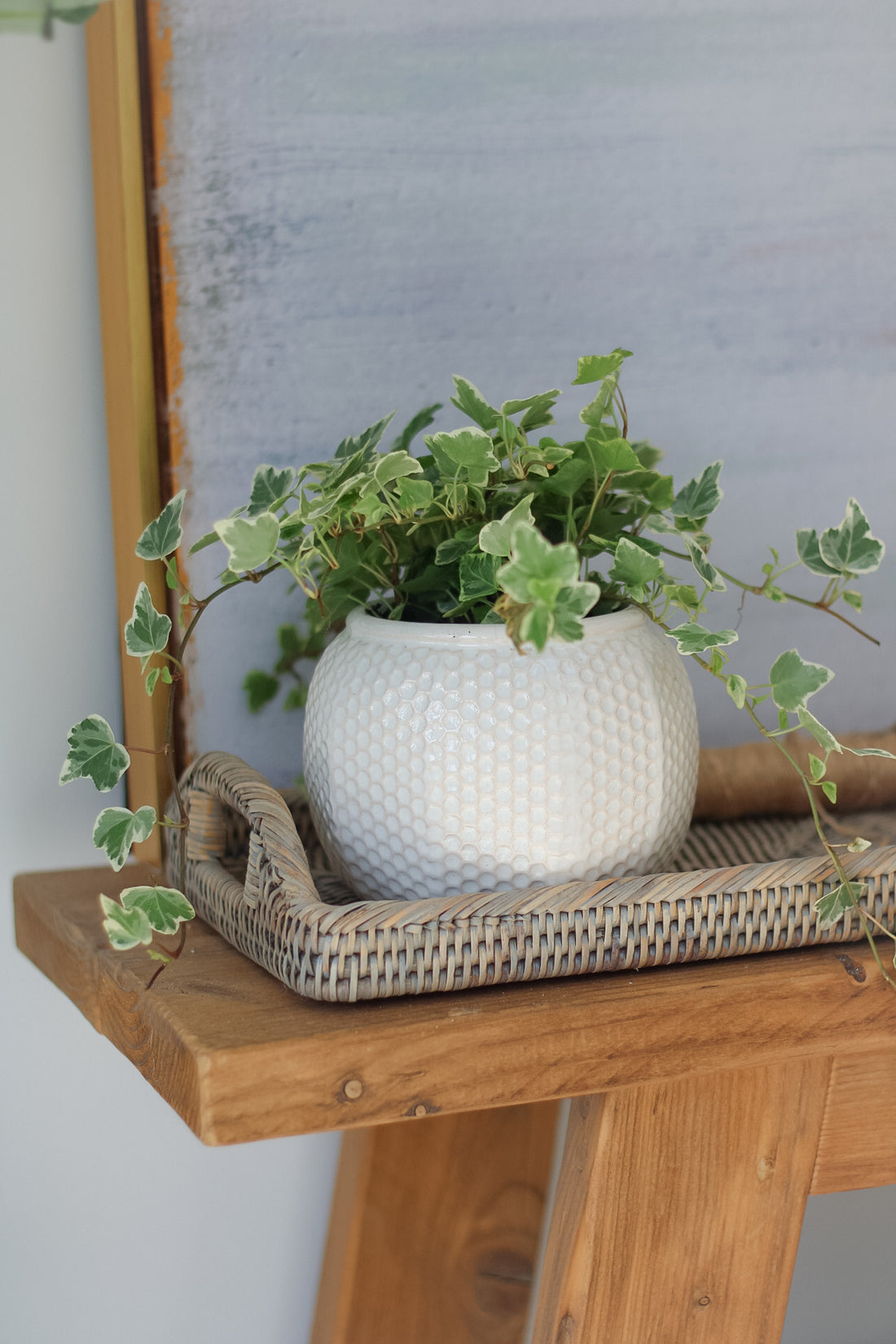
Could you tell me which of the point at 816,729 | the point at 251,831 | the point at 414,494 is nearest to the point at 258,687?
the point at 251,831

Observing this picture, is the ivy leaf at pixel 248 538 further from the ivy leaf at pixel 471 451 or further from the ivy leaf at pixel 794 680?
the ivy leaf at pixel 794 680

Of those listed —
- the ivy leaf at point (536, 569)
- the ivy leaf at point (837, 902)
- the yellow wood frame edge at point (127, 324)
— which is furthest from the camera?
the yellow wood frame edge at point (127, 324)

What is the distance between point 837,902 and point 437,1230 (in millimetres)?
535

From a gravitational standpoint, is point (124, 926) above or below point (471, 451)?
below

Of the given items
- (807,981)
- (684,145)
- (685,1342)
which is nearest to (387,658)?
(807,981)

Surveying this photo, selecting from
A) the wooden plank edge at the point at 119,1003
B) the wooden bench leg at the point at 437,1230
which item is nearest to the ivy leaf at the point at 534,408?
the wooden plank edge at the point at 119,1003

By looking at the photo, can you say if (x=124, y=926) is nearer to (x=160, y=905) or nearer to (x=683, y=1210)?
(x=160, y=905)

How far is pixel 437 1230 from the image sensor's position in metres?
0.89

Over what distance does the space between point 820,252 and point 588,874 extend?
0.57m

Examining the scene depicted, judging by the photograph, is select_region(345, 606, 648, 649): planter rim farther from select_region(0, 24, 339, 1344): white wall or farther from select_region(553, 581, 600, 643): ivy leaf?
select_region(0, 24, 339, 1344): white wall

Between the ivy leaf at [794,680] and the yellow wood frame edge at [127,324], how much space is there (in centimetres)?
39

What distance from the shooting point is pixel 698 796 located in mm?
751

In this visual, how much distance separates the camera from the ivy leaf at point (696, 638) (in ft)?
1.65

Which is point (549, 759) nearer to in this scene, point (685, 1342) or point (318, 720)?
point (318, 720)
